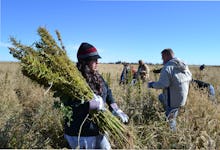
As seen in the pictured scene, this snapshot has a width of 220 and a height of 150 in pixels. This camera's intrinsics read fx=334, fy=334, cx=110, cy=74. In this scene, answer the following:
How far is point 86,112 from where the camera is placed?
359 cm

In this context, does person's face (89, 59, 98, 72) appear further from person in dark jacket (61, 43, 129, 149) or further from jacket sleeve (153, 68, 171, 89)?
jacket sleeve (153, 68, 171, 89)

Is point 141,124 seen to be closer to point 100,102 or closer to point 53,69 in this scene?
point 100,102

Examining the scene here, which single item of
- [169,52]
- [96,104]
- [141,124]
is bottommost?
[141,124]

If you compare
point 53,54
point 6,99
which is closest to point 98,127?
point 53,54

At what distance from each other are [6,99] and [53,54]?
373cm

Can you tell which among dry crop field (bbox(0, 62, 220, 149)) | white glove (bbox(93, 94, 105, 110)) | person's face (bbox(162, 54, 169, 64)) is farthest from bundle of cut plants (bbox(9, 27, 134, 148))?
person's face (bbox(162, 54, 169, 64))

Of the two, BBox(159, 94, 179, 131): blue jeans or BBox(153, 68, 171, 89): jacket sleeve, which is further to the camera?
BBox(153, 68, 171, 89): jacket sleeve

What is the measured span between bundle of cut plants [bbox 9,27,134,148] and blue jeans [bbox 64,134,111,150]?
0.12m

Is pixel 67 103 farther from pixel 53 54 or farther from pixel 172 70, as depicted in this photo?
pixel 172 70

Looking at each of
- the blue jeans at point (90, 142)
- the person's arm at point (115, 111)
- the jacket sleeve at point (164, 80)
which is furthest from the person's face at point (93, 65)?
the jacket sleeve at point (164, 80)

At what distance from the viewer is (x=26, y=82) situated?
32.6 feet

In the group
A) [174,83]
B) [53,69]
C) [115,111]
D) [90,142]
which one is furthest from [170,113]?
[53,69]

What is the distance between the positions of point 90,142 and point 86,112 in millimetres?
327

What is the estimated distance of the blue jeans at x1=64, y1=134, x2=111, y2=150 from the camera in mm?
3568
